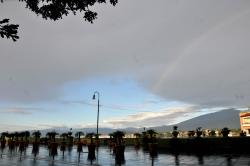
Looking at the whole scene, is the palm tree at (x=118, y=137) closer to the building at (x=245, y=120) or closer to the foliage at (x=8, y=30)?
the foliage at (x=8, y=30)

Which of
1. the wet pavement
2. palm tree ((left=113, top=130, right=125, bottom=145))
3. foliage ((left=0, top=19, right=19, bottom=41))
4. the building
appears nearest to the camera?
foliage ((left=0, top=19, right=19, bottom=41))

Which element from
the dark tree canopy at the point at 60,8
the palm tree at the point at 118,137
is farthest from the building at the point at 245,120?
the dark tree canopy at the point at 60,8

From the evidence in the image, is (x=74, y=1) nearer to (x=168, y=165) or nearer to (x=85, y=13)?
(x=85, y=13)

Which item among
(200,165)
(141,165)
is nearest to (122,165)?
(141,165)

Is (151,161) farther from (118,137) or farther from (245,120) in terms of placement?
(245,120)

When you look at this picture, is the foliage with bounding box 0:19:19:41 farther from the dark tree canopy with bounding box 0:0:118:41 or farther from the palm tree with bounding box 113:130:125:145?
the palm tree with bounding box 113:130:125:145

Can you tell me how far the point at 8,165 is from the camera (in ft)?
79.3

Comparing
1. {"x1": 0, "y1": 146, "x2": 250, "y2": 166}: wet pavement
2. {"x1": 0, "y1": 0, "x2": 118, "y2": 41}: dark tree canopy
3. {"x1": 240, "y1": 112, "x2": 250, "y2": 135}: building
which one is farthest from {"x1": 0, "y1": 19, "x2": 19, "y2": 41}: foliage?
{"x1": 240, "y1": 112, "x2": 250, "y2": 135}: building

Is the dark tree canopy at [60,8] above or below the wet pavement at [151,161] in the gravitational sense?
above

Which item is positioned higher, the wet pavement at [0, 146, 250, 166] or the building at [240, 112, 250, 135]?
the building at [240, 112, 250, 135]

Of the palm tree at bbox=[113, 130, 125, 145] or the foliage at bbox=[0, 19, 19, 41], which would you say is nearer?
the foliage at bbox=[0, 19, 19, 41]

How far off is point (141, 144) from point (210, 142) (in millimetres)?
20158

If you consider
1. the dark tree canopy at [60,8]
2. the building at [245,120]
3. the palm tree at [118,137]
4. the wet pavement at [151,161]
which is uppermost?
the building at [245,120]

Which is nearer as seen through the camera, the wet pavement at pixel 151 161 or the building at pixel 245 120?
the wet pavement at pixel 151 161
